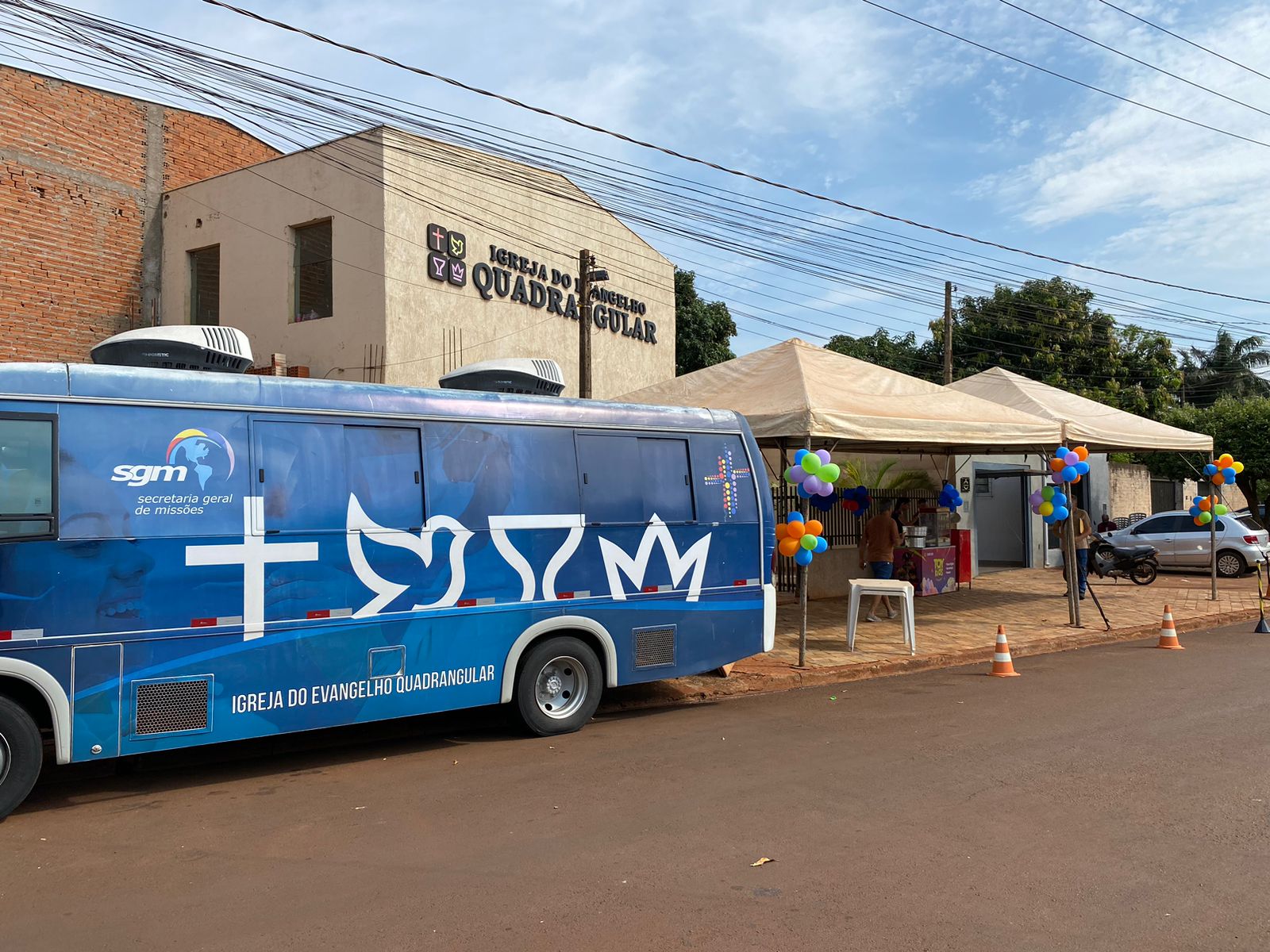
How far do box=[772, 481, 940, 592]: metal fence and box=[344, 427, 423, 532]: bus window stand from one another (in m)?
10.0

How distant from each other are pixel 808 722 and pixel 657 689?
7.07 ft

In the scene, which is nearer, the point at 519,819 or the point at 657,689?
the point at 519,819

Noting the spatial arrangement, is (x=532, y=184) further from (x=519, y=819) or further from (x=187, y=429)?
(x=519, y=819)

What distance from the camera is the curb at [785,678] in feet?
32.2

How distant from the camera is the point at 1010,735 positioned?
779 cm

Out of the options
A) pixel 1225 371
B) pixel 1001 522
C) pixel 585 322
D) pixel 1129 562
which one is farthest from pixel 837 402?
pixel 1225 371

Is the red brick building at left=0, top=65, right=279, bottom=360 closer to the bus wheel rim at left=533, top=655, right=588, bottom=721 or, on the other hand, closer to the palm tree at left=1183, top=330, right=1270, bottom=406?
the bus wheel rim at left=533, top=655, right=588, bottom=721

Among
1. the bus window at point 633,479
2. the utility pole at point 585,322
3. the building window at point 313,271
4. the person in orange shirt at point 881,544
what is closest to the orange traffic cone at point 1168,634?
the person in orange shirt at point 881,544

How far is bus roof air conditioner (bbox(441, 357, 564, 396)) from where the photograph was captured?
9.53m

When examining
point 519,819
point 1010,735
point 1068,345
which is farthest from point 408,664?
point 1068,345

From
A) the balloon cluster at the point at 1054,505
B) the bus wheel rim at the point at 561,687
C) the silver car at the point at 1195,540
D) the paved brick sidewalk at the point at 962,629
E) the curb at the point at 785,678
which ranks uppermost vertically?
the balloon cluster at the point at 1054,505

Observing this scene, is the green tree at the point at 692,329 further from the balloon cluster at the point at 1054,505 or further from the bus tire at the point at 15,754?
the bus tire at the point at 15,754

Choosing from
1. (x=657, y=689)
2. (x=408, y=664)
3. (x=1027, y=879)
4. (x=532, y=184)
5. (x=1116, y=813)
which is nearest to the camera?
(x=1027, y=879)

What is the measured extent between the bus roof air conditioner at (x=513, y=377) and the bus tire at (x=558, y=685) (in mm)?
2609
